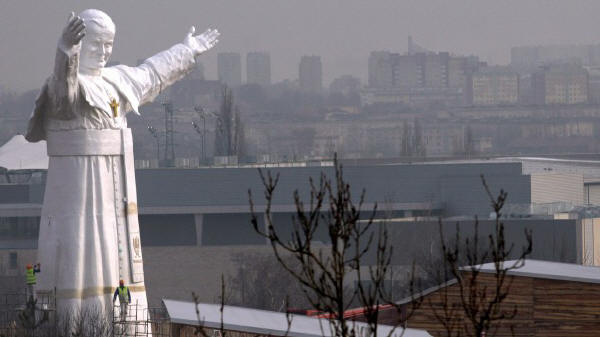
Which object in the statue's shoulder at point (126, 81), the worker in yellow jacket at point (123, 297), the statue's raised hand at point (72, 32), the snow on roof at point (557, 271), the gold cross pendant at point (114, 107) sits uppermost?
the statue's raised hand at point (72, 32)

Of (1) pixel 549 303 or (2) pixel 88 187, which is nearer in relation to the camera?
(2) pixel 88 187

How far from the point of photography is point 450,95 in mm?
152500

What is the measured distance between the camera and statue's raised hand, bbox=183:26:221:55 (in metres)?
21.2

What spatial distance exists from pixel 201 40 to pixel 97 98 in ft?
9.14

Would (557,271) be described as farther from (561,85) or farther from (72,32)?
(561,85)

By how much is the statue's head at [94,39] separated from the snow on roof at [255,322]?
2689 millimetres

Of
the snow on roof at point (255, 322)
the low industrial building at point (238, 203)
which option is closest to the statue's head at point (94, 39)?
the snow on roof at point (255, 322)

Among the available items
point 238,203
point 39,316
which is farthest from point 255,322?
point 238,203

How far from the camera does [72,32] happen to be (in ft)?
56.2

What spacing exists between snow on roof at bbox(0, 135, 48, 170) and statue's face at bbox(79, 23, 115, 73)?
5.93 feet

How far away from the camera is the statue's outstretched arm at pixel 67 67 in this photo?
56.1ft

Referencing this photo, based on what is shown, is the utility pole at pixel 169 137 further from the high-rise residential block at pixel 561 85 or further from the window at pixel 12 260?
the high-rise residential block at pixel 561 85

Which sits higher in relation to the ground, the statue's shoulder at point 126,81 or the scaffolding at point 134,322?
the statue's shoulder at point 126,81

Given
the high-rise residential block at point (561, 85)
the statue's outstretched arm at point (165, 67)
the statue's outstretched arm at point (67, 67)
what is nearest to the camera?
the statue's outstretched arm at point (67, 67)
